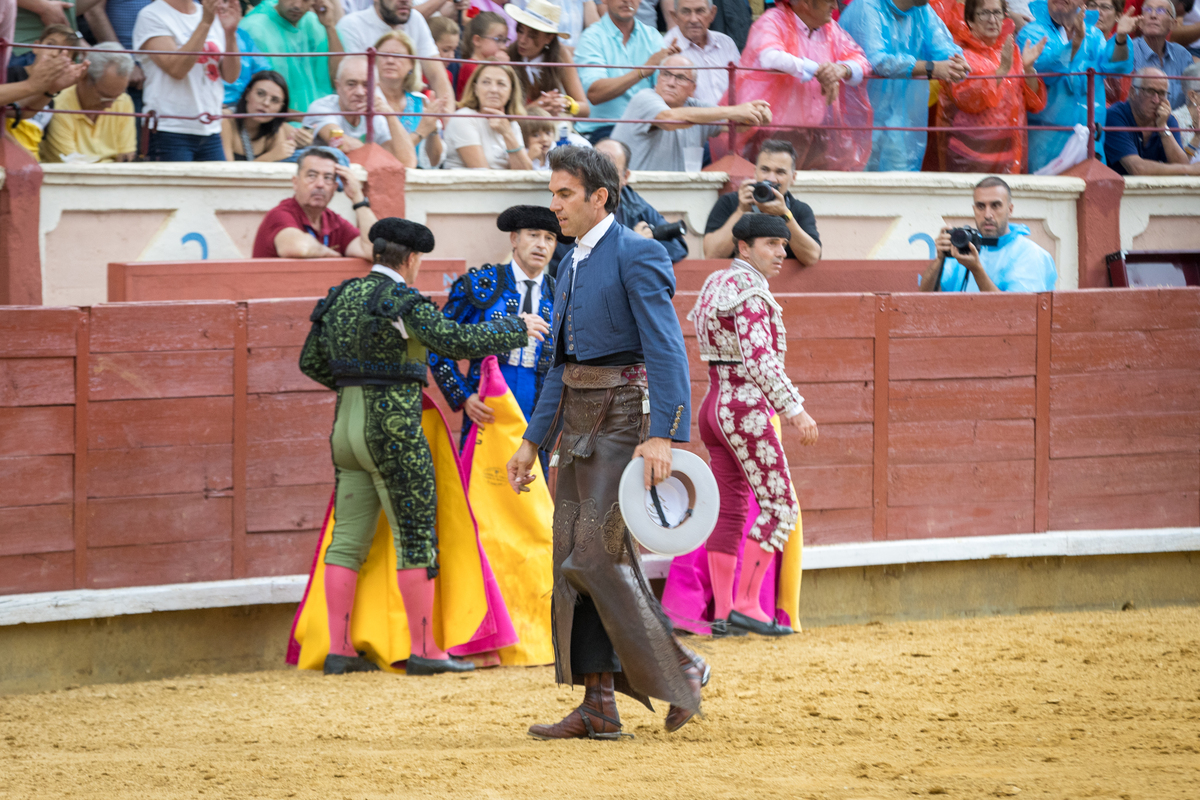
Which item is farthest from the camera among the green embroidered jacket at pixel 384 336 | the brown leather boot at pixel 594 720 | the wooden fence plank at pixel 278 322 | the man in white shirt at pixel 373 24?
the man in white shirt at pixel 373 24

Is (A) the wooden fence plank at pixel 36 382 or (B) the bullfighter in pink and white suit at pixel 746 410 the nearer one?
(A) the wooden fence plank at pixel 36 382

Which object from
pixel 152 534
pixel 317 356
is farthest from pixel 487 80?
pixel 152 534

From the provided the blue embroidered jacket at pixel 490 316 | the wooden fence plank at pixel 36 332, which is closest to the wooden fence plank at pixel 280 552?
the blue embroidered jacket at pixel 490 316

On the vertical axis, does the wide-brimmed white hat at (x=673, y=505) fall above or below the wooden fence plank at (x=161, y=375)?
below

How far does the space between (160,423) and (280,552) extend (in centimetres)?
73

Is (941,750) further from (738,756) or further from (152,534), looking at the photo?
(152,534)

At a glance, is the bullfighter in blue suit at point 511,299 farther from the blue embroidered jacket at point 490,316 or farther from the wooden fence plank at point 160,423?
the wooden fence plank at point 160,423

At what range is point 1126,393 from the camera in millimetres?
7098

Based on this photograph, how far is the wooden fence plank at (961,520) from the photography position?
672 centimetres

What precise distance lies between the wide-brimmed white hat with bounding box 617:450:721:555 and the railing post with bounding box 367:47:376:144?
345 centimetres

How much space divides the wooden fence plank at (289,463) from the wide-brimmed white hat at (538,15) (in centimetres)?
287

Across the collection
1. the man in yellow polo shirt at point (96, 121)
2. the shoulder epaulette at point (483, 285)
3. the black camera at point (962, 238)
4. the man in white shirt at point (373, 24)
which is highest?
the man in white shirt at point (373, 24)

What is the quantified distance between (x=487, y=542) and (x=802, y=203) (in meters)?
2.71

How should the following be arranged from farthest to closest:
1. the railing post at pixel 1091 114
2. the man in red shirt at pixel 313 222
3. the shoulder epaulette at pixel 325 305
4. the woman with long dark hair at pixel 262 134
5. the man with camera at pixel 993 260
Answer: the railing post at pixel 1091 114 < the man with camera at pixel 993 260 < the woman with long dark hair at pixel 262 134 < the man in red shirt at pixel 313 222 < the shoulder epaulette at pixel 325 305
